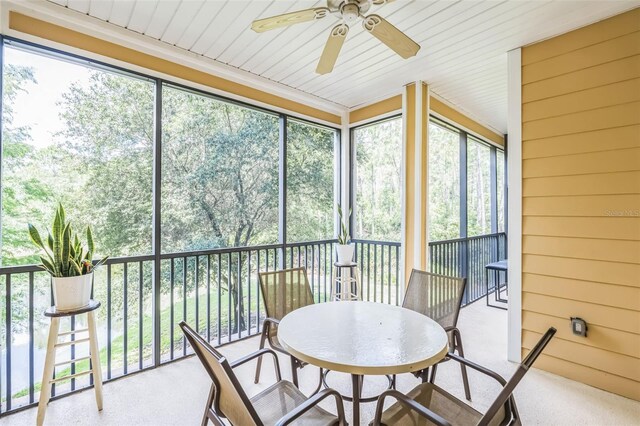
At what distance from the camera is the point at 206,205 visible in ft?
9.87

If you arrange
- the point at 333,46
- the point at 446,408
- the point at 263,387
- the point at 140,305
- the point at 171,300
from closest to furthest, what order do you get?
the point at 446,408 → the point at 333,46 → the point at 263,387 → the point at 140,305 → the point at 171,300

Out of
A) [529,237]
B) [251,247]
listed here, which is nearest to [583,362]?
[529,237]

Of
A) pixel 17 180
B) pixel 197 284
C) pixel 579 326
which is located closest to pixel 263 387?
pixel 197 284

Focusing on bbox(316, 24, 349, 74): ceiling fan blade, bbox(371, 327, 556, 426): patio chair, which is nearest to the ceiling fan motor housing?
bbox(316, 24, 349, 74): ceiling fan blade

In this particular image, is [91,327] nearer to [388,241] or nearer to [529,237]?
[388,241]

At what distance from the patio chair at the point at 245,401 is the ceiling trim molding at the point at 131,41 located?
246cm

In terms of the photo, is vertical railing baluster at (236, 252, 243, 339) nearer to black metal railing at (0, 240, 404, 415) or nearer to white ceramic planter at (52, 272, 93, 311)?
black metal railing at (0, 240, 404, 415)

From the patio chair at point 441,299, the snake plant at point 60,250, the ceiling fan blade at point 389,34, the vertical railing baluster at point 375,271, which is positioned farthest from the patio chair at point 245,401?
the vertical railing baluster at point 375,271

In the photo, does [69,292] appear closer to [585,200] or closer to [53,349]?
[53,349]

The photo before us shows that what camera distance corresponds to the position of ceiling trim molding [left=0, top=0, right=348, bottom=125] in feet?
6.58

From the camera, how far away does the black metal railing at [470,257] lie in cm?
389

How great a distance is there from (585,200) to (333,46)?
2278 mm

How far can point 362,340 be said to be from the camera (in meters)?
1.50

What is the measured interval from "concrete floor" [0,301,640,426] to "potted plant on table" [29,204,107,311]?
77cm
